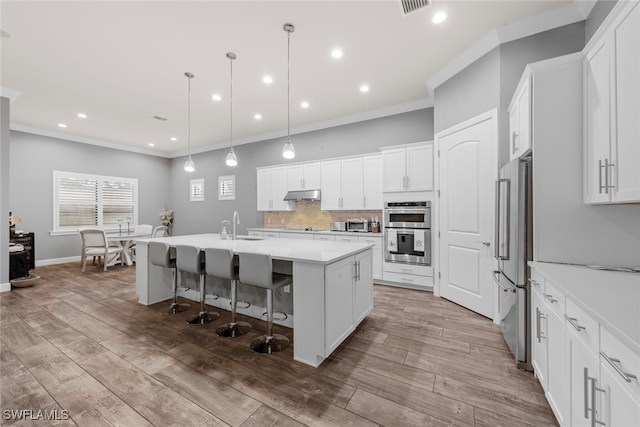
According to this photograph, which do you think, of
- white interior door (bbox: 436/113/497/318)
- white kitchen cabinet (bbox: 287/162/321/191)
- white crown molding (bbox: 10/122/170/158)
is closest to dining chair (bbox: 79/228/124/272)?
white crown molding (bbox: 10/122/170/158)

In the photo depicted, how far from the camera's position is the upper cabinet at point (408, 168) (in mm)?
4043

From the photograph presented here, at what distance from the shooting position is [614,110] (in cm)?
153

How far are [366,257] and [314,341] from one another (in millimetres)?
1097

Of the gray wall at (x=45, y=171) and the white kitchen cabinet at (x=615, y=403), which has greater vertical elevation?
the gray wall at (x=45, y=171)

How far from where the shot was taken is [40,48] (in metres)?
3.06

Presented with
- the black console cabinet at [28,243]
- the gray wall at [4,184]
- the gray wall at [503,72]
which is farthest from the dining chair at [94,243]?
the gray wall at [503,72]

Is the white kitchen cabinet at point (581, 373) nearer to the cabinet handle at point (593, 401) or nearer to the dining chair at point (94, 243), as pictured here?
the cabinet handle at point (593, 401)

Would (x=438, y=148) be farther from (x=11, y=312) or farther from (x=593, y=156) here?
(x=11, y=312)

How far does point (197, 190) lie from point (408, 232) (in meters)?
6.68

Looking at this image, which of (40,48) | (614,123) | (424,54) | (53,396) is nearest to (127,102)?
(40,48)

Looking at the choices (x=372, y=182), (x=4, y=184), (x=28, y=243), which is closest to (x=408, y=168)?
(x=372, y=182)

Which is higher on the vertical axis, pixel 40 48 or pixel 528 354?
pixel 40 48

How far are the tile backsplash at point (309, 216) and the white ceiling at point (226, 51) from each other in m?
1.98

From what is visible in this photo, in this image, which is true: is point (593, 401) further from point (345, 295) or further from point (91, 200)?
point (91, 200)
